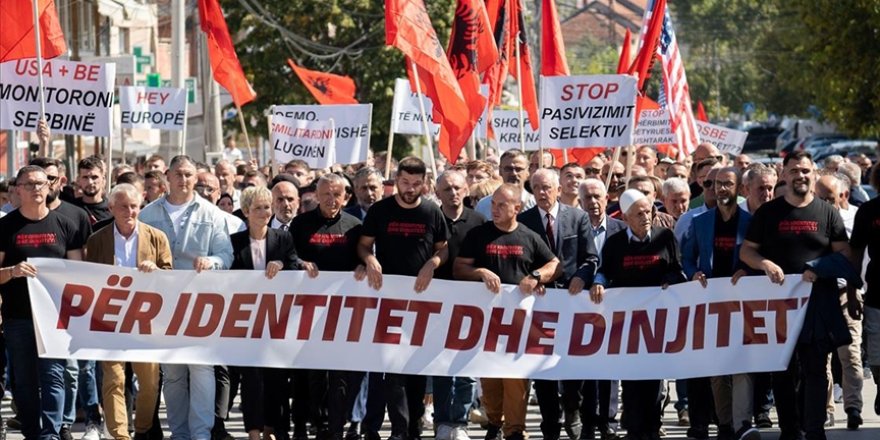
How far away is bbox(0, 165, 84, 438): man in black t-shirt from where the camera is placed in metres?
10.7

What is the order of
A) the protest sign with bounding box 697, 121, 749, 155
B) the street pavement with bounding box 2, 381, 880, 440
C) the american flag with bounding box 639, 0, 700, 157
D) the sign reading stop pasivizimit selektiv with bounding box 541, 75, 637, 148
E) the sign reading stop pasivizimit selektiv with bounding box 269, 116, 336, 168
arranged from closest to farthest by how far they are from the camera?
the street pavement with bounding box 2, 381, 880, 440 < the sign reading stop pasivizimit selektiv with bounding box 541, 75, 637, 148 < the sign reading stop pasivizimit selektiv with bounding box 269, 116, 336, 168 < the american flag with bounding box 639, 0, 700, 157 < the protest sign with bounding box 697, 121, 749, 155

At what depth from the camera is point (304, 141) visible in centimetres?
1805

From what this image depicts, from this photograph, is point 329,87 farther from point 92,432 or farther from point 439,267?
point 439,267

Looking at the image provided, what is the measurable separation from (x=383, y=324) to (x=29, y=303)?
2282 mm

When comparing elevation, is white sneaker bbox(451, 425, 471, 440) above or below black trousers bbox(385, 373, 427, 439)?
below

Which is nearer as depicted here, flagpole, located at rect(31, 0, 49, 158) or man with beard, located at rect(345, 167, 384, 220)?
man with beard, located at rect(345, 167, 384, 220)

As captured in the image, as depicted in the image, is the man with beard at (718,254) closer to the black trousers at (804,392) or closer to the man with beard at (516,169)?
the black trousers at (804,392)

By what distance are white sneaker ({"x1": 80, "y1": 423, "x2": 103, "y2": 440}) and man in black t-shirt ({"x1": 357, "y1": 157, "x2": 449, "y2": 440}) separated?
2.01m

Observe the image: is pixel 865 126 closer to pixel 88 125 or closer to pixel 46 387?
pixel 88 125

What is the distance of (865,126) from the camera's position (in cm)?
3631

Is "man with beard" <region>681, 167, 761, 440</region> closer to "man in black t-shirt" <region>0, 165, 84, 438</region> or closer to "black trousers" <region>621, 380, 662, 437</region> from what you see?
"black trousers" <region>621, 380, 662, 437</region>

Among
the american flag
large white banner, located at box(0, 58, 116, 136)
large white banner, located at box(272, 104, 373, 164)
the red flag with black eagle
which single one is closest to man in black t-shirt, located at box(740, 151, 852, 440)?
large white banner, located at box(0, 58, 116, 136)

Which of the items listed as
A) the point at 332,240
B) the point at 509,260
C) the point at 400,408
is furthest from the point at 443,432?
the point at 332,240

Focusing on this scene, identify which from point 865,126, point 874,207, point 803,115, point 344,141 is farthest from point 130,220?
point 803,115
